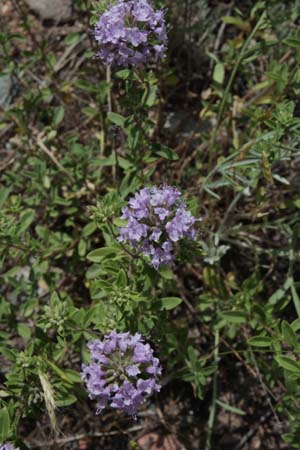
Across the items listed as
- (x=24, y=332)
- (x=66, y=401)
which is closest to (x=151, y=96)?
(x=24, y=332)

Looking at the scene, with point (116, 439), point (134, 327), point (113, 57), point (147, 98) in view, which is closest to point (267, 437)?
point (116, 439)

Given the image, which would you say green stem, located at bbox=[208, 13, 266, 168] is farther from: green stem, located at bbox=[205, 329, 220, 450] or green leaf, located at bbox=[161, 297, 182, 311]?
green leaf, located at bbox=[161, 297, 182, 311]

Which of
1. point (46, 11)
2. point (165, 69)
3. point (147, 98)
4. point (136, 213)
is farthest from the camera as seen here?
point (46, 11)

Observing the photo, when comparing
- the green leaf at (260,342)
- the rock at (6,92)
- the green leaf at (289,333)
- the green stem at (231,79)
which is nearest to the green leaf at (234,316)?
the green leaf at (260,342)

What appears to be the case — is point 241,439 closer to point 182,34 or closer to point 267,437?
point 267,437

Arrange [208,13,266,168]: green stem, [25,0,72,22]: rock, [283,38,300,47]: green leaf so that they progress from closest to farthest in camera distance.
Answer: [283,38,300,47]: green leaf → [208,13,266,168]: green stem → [25,0,72,22]: rock

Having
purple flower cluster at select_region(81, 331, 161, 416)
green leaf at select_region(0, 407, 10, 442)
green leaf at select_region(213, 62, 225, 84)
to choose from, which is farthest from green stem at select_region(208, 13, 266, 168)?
green leaf at select_region(0, 407, 10, 442)

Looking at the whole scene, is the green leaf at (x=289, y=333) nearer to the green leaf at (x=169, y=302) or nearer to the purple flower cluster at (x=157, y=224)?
the green leaf at (x=169, y=302)
